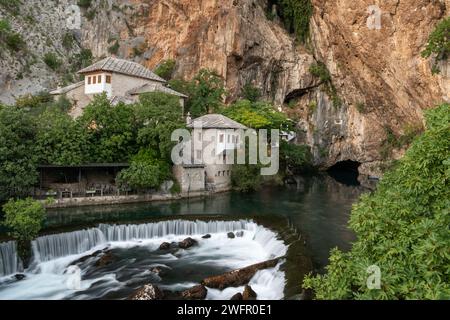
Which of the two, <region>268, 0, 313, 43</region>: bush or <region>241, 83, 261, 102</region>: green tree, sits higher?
<region>268, 0, 313, 43</region>: bush

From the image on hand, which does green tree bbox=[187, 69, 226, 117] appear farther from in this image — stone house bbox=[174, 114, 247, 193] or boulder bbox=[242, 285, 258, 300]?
boulder bbox=[242, 285, 258, 300]

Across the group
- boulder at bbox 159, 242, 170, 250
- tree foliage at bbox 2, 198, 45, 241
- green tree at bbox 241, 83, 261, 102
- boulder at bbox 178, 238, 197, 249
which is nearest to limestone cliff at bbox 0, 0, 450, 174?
green tree at bbox 241, 83, 261, 102

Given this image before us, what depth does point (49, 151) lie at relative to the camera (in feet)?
81.0

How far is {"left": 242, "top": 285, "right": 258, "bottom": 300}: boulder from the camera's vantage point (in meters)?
12.7

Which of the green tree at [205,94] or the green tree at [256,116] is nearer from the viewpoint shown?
the green tree at [256,116]

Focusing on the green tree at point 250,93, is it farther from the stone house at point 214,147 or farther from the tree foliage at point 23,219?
the tree foliage at point 23,219

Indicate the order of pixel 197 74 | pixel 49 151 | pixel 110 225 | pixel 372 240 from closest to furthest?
pixel 372 240 < pixel 110 225 < pixel 49 151 < pixel 197 74

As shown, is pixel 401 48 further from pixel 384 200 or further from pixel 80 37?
pixel 80 37

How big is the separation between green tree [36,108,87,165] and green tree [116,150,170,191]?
11.1 ft

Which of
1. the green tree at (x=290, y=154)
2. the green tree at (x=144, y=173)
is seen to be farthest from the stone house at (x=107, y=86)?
the green tree at (x=290, y=154)

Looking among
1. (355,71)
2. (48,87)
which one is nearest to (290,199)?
(355,71)

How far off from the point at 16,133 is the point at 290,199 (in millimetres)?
20417

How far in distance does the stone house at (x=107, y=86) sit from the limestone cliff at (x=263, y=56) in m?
9.10

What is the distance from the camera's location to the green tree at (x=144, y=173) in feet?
86.8
